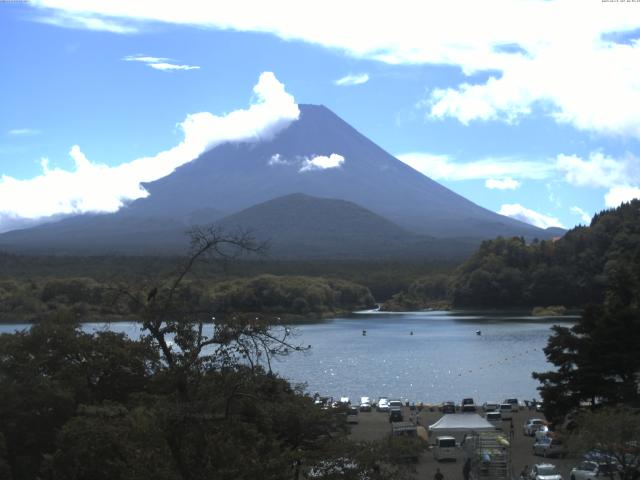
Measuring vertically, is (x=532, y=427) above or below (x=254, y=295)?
below

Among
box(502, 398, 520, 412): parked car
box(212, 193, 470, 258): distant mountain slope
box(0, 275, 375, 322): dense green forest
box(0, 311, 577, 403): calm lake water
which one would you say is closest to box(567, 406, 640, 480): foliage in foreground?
box(0, 311, 577, 403): calm lake water

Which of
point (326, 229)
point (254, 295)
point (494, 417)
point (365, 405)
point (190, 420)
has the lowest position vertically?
point (365, 405)

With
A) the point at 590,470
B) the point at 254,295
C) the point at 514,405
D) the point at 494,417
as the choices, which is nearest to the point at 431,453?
the point at 494,417

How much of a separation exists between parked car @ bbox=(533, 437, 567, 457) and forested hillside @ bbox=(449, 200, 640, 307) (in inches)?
1797

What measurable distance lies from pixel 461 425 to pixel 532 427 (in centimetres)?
234

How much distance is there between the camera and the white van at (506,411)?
21.6m

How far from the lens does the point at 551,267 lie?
66.5 meters

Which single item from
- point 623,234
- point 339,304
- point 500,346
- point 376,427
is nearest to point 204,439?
point 376,427

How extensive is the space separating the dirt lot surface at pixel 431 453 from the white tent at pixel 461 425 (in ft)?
2.08

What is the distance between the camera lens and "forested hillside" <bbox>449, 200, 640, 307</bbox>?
63.7 metres

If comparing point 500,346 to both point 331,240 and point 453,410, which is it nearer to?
point 453,410

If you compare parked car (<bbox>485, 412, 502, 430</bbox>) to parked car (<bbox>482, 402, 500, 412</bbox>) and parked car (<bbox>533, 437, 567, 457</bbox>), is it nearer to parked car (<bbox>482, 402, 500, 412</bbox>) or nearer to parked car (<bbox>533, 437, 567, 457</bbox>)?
parked car (<bbox>482, 402, 500, 412</bbox>)

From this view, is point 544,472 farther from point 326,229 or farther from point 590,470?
point 326,229

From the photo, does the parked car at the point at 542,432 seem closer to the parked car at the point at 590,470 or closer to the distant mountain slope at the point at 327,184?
the parked car at the point at 590,470
